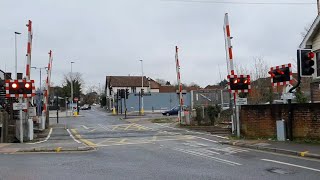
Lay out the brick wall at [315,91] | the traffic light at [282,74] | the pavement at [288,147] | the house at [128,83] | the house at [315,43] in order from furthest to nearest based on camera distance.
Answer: the house at [128,83]
the brick wall at [315,91]
the house at [315,43]
the traffic light at [282,74]
the pavement at [288,147]

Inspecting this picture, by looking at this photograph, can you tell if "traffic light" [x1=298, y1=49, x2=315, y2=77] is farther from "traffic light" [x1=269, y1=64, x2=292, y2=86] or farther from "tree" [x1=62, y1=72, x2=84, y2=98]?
"tree" [x1=62, y1=72, x2=84, y2=98]

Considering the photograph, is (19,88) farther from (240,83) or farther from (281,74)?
(281,74)

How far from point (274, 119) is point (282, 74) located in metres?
2.33

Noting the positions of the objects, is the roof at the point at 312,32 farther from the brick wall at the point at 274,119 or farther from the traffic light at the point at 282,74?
the brick wall at the point at 274,119

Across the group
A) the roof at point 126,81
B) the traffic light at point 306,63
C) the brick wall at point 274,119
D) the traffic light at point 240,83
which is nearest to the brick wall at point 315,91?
the traffic light at point 240,83

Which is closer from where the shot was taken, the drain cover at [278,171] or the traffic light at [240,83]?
the drain cover at [278,171]

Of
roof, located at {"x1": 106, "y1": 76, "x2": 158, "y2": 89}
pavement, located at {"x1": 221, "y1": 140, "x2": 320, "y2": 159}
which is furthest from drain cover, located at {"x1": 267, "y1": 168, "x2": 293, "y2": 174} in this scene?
roof, located at {"x1": 106, "y1": 76, "x2": 158, "y2": 89}

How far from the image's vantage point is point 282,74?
1806 centimetres

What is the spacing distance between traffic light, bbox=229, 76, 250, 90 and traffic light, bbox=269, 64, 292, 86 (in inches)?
98.3

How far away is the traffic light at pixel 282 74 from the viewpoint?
58.5 feet

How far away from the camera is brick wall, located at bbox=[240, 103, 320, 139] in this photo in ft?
56.1

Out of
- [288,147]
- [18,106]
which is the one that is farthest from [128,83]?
[288,147]

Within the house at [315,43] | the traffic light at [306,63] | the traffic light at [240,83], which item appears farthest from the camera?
the house at [315,43]

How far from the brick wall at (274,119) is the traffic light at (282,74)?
3.58 ft
